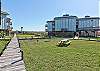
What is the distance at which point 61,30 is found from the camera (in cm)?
9188

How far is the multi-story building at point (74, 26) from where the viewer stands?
89.6m

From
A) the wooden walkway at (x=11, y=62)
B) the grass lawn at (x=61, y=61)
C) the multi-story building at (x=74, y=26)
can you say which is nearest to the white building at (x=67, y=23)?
the multi-story building at (x=74, y=26)

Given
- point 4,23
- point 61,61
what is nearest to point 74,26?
point 4,23

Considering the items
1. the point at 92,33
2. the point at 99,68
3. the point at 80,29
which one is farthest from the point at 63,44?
the point at 80,29

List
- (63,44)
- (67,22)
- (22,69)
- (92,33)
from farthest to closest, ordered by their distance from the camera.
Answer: (67,22) < (92,33) < (63,44) < (22,69)

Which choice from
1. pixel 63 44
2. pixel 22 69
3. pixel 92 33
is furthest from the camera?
pixel 92 33

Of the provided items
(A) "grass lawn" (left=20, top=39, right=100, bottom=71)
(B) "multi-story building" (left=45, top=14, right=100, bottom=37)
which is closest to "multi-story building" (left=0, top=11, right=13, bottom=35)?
(B) "multi-story building" (left=45, top=14, right=100, bottom=37)

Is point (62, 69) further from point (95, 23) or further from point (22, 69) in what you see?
point (95, 23)

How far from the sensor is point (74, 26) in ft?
304

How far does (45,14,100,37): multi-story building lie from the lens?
294 feet

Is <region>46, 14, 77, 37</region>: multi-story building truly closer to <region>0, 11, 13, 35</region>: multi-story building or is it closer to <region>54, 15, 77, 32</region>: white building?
<region>54, 15, 77, 32</region>: white building

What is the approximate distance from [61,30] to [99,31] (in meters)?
15.6

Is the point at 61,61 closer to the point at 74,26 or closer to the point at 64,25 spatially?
the point at 64,25

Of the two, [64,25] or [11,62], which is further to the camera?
[64,25]
